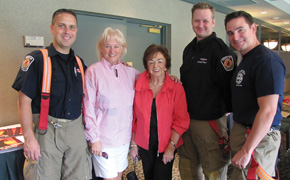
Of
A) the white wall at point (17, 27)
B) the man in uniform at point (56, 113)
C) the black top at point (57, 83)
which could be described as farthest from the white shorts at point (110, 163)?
the white wall at point (17, 27)

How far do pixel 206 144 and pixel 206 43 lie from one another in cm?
80

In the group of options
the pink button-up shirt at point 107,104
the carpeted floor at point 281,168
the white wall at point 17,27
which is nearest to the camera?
the pink button-up shirt at point 107,104

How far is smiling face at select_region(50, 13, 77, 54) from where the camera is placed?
4.90 ft

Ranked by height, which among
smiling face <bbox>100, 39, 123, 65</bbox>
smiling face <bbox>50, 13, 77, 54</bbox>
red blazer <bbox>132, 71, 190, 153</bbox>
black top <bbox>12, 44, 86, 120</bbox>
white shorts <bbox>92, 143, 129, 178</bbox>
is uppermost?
smiling face <bbox>50, 13, 77, 54</bbox>

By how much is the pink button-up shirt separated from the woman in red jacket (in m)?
0.11

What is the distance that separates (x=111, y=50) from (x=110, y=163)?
860mm

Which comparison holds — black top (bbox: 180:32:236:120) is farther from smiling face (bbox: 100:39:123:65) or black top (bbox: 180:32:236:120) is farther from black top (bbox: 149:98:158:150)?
smiling face (bbox: 100:39:123:65)

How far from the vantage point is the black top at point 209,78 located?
1.65m

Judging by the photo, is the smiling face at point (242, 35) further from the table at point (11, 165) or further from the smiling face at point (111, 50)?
the table at point (11, 165)

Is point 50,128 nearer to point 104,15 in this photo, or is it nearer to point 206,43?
point 206,43

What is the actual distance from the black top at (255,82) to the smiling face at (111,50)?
88cm

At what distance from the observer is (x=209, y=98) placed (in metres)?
1.73

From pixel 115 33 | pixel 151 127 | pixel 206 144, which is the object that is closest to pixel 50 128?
pixel 151 127

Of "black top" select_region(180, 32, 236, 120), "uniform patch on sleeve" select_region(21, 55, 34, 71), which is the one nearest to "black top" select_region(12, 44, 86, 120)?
"uniform patch on sleeve" select_region(21, 55, 34, 71)
